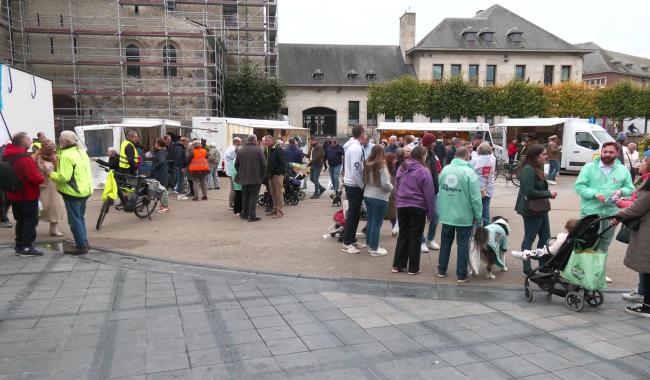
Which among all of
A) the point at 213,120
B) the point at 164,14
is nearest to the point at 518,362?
the point at 213,120

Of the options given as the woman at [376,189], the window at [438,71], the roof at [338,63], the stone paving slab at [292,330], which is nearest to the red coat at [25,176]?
the stone paving slab at [292,330]

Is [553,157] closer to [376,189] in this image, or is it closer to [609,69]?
[376,189]

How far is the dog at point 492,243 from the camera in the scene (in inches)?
221

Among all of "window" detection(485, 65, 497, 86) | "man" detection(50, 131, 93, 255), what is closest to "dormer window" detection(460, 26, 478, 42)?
"window" detection(485, 65, 497, 86)

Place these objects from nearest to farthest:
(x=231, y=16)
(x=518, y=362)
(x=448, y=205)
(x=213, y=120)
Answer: (x=518, y=362) < (x=448, y=205) < (x=213, y=120) < (x=231, y=16)

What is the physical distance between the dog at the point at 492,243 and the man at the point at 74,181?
17.7 feet

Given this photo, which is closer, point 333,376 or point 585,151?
point 333,376

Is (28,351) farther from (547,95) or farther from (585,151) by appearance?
(547,95)

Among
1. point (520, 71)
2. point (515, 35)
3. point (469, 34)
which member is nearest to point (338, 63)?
point (469, 34)

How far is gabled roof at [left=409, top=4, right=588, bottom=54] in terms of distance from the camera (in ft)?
144

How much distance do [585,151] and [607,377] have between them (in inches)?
755

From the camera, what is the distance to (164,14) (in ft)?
100

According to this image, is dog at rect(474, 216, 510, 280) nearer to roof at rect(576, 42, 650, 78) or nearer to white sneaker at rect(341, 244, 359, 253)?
white sneaker at rect(341, 244, 359, 253)

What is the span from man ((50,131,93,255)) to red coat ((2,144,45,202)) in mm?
221
